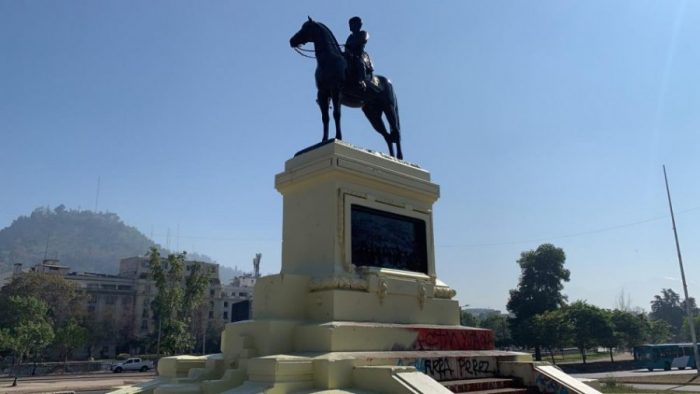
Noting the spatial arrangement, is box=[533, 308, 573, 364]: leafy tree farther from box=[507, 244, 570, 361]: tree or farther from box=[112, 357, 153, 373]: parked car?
box=[112, 357, 153, 373]: parked car

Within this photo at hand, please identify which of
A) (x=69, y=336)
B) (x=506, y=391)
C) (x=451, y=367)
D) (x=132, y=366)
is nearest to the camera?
(x=506, y=391)

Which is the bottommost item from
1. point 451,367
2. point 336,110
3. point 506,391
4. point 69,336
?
point 506,391

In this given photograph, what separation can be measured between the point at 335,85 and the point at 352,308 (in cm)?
485

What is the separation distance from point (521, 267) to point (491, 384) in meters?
62.2

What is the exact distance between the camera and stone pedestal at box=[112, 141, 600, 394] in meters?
8.10

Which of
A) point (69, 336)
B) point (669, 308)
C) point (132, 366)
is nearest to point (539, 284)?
point (132, 366)

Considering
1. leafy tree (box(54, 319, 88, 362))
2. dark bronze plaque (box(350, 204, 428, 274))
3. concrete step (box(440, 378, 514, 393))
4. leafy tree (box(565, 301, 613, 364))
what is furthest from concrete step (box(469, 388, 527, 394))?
leafy tree (box(54, 319, 88, 362))

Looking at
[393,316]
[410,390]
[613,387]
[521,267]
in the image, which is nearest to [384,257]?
[393,316]

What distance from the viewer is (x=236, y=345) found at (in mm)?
9484

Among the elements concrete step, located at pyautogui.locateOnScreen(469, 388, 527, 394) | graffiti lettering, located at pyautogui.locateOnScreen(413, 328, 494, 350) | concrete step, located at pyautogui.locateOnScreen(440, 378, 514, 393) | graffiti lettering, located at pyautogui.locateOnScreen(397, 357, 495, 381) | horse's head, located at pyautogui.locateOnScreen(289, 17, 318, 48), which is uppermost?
horse's head, located at pyautogui.locateOnScreen(289, 17, 318, 48)

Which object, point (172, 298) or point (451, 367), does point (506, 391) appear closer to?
point (451, 367)

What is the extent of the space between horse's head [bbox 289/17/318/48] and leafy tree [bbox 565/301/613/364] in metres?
51.8

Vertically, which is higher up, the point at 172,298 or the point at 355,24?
the point at 355,24

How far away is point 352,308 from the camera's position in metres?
9.98
